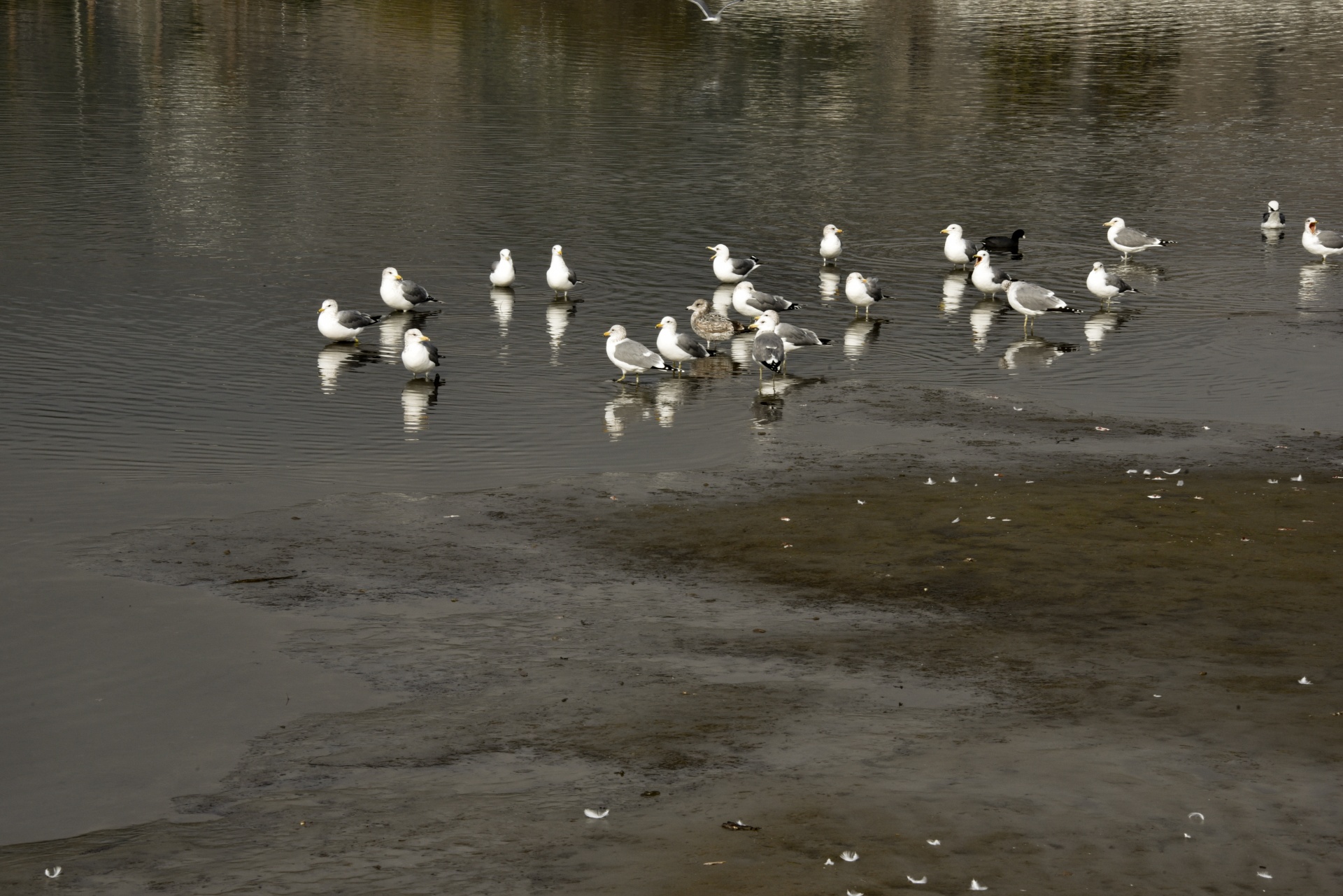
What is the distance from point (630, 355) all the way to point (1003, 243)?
1165 cm

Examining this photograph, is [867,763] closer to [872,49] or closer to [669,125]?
[669,125]

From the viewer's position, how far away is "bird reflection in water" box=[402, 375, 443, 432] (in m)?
21.0

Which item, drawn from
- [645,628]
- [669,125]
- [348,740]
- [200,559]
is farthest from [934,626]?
[669,125]

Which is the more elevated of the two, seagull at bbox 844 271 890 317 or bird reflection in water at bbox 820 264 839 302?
seagull at bbox 844 271 890 317

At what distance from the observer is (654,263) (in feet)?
103

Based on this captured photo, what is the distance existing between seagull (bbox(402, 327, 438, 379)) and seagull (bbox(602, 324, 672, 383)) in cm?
254

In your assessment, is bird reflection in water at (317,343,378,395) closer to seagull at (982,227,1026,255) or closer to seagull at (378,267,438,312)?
seagull at (378,267,438,312)

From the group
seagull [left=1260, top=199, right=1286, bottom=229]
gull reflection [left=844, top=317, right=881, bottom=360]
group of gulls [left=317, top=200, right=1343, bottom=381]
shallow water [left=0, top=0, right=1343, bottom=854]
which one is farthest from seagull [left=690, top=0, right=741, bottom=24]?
gull reflection [left=844, top=317, right=881, bottom=360]

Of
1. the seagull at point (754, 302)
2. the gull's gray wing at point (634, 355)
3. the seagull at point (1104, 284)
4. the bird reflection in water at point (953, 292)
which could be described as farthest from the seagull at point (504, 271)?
the seagull at point (1104, 284)

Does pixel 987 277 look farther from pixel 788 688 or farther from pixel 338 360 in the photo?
pixel 788 688

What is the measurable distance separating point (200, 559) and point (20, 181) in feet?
80.4

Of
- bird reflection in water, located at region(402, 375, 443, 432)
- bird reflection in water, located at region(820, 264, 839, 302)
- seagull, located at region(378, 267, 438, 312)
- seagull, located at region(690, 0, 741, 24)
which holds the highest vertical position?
seagull, located at region(690, 0, 741, 24)

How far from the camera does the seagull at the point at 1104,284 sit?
28.1 metres

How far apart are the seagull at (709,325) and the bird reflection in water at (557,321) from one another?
218 centimetres
